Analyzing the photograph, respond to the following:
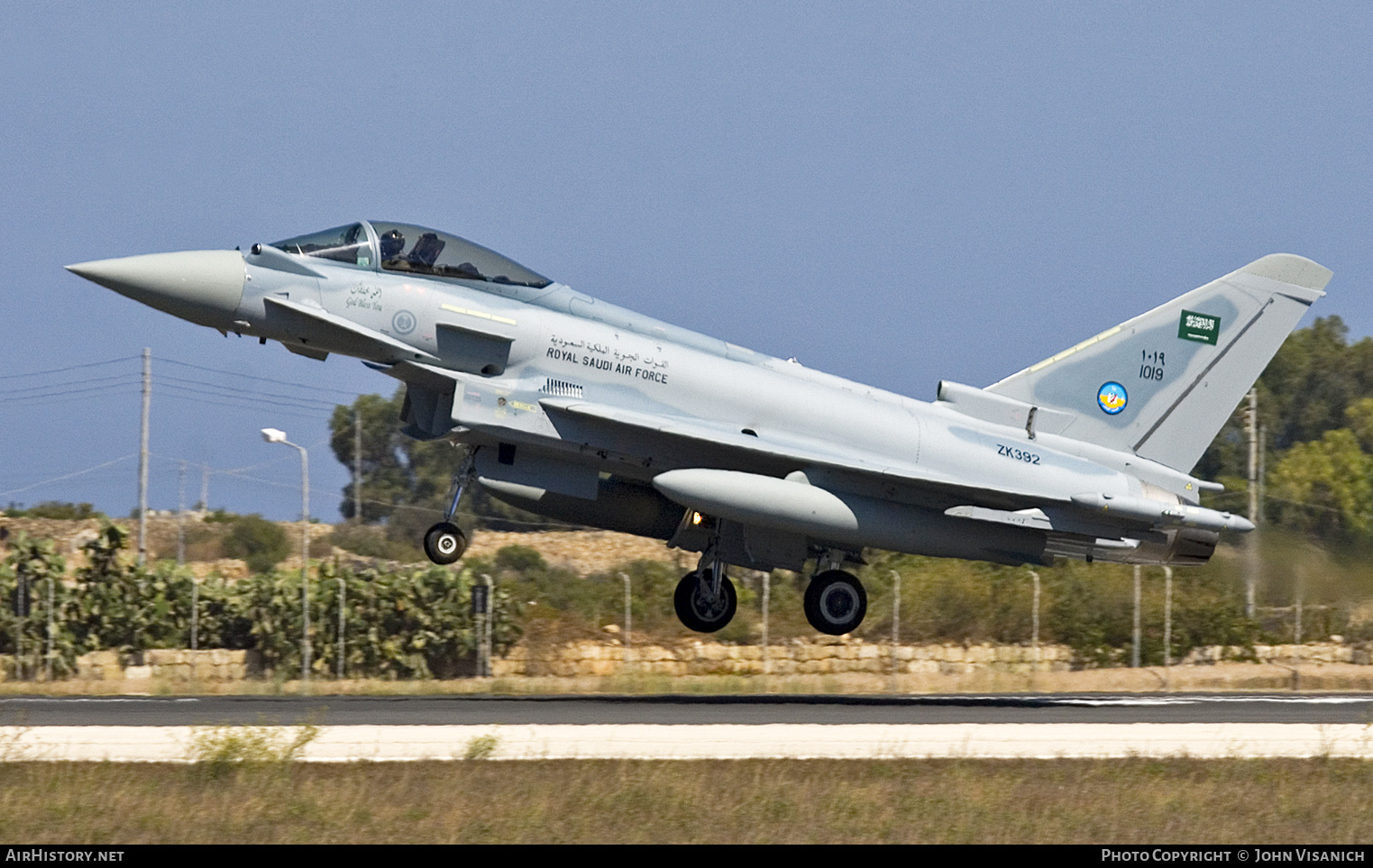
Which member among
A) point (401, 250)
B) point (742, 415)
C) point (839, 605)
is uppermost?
point (401, 250)

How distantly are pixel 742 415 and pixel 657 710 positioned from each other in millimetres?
3760

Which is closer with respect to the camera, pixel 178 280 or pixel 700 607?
pixel 178 280

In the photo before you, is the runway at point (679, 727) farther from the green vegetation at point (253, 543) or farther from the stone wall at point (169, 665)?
the green vegetation at point (253, 543)

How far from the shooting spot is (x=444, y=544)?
57.0ft

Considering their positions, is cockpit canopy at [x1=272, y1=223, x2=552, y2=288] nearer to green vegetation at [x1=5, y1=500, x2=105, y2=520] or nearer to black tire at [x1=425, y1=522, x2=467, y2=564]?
black tire at [x1=425, y1=522, x2=467, y2=564]

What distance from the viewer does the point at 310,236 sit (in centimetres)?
1750

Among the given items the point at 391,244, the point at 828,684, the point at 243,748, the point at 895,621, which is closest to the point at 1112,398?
the point at 895,621

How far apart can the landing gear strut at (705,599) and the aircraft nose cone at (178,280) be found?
6809 millimetres

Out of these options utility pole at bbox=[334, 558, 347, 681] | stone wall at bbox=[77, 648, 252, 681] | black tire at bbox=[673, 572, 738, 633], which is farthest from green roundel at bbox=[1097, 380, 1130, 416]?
stone wall at bbox=[77, 648, 252, 681]

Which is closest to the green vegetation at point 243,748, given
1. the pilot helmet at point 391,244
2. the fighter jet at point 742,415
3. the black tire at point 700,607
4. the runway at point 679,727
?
the runway at point 679,727

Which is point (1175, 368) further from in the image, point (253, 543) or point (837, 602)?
point (253, 543)

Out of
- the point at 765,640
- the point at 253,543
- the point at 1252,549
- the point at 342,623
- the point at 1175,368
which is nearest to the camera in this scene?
the point at 1175,368

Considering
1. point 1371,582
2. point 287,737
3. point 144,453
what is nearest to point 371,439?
point 144,453

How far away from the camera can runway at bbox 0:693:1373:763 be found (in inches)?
514
